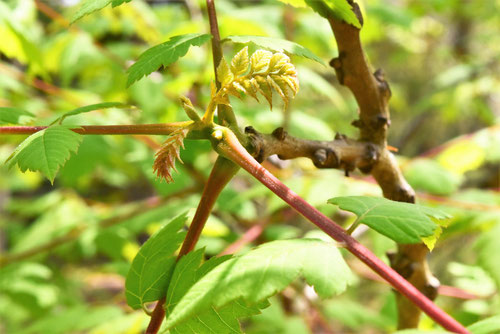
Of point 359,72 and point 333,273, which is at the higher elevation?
point 359,72

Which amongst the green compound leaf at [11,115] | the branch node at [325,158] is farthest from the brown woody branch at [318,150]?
the green compound leaf at [11,115]

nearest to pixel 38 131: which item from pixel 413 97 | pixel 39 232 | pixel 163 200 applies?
pixel 163 200

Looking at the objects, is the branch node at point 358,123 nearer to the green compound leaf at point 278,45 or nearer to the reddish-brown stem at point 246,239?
the green compound leaf at point 278,45

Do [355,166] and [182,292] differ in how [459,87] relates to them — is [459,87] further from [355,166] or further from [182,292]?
[182,292]

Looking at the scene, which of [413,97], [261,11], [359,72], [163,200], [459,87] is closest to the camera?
[359,72]

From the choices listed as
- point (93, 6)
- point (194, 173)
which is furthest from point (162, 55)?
point (194, 173)

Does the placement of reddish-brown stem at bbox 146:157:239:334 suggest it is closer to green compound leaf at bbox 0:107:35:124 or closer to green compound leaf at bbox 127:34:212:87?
green compound leaf at bbox 127:34:212:87

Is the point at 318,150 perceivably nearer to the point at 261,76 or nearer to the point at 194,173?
the point at 261,76
